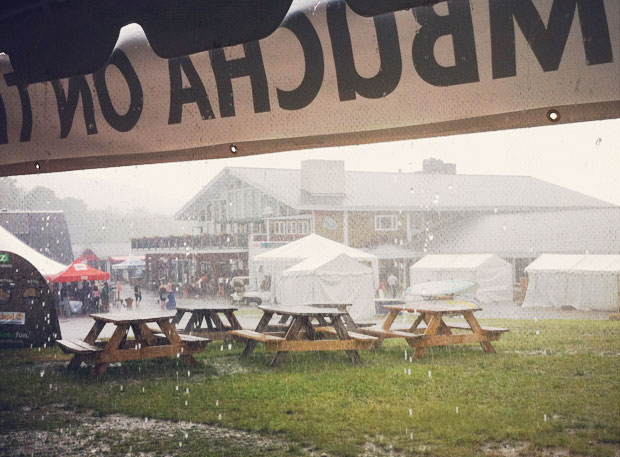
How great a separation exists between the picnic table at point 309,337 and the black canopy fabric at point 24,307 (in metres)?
1.38

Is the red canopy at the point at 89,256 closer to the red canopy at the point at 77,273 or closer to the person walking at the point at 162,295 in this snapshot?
the red canopy at the point at 77,273

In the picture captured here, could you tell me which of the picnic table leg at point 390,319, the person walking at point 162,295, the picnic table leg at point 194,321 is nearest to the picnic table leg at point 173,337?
the person walking at point 162,295

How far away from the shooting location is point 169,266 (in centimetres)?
316

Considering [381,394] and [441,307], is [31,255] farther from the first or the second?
[441,307]

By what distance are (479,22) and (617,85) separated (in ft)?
0.78

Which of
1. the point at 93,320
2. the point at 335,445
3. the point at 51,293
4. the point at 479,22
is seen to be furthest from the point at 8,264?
the point at 479,22

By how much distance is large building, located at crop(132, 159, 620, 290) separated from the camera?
2.35 m

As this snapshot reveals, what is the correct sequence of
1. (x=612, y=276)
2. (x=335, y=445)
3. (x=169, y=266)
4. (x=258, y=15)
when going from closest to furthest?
(x=258, y=15)
(x=335, y=445)
(x=612, y=276)
(x=169, y=266)

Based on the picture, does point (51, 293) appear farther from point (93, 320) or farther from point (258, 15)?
point (258, 15)

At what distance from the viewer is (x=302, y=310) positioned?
3.86 m

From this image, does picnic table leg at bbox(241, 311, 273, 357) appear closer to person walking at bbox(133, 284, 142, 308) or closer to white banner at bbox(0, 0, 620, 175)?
person walking at bbox(133, 284, 142, 308)

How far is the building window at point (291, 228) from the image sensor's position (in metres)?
2.76

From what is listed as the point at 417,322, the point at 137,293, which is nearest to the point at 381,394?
the point at 417,322

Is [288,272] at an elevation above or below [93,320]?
above
